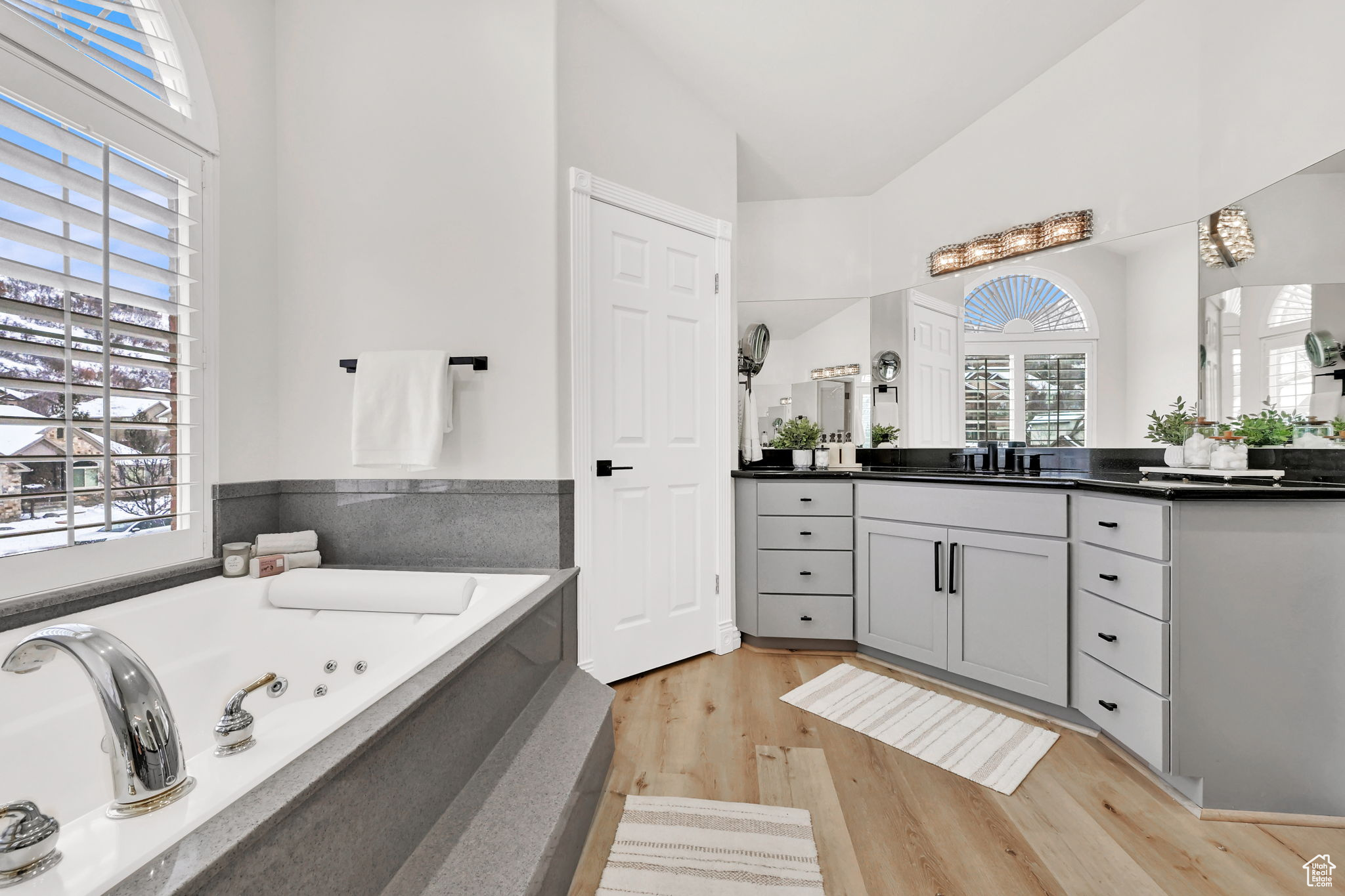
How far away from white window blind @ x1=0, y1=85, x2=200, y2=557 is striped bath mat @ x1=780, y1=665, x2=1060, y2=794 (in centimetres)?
223

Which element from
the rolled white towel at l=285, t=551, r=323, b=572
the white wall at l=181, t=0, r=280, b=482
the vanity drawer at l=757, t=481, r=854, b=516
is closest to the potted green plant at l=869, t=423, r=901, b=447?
the vanity drawer at l=757, t=481, r=854, b=516

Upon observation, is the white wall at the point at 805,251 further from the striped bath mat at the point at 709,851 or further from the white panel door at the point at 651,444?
the striped bath mat at the point at 709,851

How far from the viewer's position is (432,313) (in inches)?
81.3

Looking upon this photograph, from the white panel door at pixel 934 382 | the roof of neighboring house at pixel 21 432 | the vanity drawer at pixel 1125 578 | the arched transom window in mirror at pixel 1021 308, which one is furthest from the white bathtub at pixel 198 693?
the arched transom window in mirror at pixel 1021 308

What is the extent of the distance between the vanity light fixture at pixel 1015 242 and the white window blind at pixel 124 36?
313 cm

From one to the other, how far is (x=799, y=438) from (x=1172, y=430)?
1.52 m

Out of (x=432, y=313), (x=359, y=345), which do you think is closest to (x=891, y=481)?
(x=432, y=313)

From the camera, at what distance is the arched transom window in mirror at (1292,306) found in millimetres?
1826

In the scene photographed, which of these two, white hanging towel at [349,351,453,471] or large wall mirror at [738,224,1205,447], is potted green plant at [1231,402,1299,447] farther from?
white hanging towel at [349,351,453,471]

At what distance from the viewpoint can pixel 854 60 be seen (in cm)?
244

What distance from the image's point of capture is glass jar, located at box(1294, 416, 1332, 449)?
5.90ft

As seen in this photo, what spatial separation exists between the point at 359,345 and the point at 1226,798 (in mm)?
2998

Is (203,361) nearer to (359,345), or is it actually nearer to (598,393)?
(359,345)

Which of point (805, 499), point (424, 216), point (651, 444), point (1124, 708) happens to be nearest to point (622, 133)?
point (424, 216)
